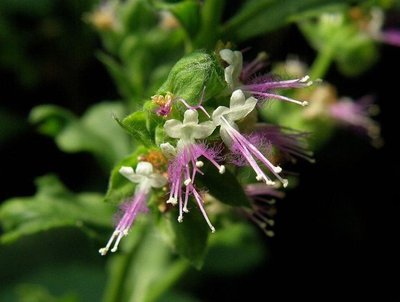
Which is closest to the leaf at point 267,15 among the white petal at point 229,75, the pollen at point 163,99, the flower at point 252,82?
the flower at point 252,82

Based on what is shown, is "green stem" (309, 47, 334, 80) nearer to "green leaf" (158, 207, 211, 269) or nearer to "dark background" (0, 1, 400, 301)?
"dark background" (0, 1, 400, 301)

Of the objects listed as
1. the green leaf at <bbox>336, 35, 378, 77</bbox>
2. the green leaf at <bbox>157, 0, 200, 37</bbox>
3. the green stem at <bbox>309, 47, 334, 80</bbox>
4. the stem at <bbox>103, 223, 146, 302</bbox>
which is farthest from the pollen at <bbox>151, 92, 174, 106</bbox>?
the green leaf at <bbox>336, 35, 378, 77</bbox>

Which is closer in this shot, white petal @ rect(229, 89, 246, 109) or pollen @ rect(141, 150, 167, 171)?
white petal @ rect(229, 89, 246, 109)

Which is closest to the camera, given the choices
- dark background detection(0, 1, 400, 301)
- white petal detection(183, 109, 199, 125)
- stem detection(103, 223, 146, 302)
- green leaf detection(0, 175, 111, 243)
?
white petal detection(183, 109, 199, 125)

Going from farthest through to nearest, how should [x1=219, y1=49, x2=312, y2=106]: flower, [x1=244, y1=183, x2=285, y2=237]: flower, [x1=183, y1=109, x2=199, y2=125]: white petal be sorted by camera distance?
[x1=244, y1=183, x2=285, y2=237]: flower → [x1=219, y1=49, x2=312, y2=106]: flower → [x1=183, y1=109, x2=199, y2=125]: white petal

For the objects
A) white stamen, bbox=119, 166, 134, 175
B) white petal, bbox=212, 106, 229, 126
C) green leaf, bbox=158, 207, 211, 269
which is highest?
white petal, bbox=212, 106, 229, 126

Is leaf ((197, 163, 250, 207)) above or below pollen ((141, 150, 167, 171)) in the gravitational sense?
below

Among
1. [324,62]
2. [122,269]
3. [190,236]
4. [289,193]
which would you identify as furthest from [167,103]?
[289,193]

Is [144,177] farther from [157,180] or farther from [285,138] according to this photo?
[285,138]
